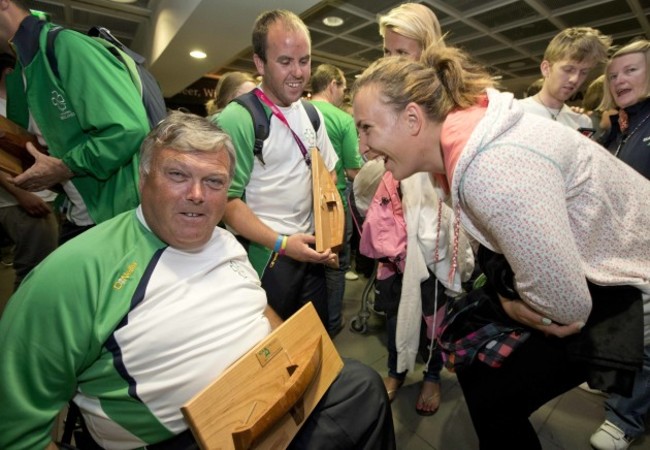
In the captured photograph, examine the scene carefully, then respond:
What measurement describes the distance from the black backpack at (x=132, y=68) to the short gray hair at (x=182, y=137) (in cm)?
37

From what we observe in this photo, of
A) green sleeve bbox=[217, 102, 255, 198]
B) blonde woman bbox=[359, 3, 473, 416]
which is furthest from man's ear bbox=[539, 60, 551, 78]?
green sleeve bbox=[217, 102, 255, 198]

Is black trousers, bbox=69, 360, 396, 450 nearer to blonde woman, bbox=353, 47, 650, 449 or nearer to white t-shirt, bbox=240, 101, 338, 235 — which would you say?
blonde woman, bbox=353, 47, 650, 449

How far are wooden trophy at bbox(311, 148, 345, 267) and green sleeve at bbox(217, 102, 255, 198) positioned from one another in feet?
1.08

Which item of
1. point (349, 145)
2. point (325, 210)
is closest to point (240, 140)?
point (325, 210)

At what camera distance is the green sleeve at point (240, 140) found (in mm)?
1431

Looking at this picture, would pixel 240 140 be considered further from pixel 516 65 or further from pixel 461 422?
pixel 516 65

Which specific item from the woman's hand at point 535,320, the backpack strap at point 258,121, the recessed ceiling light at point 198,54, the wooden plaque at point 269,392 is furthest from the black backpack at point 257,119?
the recessed ceiling light at point 198,54

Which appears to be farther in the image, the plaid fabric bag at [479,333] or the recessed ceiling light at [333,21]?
the recessed ceiling light at [333,21]

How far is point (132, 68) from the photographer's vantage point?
4.25 feet

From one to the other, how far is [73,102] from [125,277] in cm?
72

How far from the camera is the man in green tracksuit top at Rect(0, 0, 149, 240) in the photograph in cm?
114

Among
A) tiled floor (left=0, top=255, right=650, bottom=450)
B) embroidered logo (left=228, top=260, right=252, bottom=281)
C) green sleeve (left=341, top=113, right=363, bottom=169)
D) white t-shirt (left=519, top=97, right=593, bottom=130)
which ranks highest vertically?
white t-shirt (left=519, top=97, right=593, bottom=130)

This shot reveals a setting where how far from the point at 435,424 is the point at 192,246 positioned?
5.64 ft

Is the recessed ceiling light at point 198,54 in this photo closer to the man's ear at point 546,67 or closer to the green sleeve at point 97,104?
the green sleeve at point 97,104
